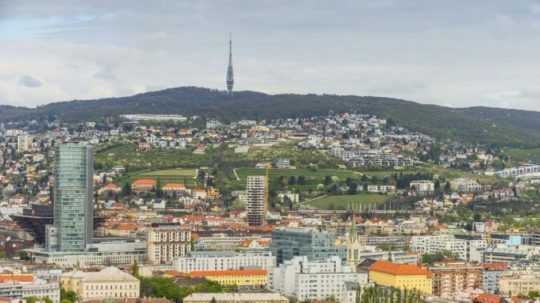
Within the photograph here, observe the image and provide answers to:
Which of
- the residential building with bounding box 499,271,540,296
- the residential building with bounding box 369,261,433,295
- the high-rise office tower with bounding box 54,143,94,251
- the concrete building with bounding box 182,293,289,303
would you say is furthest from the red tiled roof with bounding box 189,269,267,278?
the high-rise office tower with bounding box 54,143,94,251

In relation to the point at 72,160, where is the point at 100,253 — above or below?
below

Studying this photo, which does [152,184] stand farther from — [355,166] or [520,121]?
[520,121]

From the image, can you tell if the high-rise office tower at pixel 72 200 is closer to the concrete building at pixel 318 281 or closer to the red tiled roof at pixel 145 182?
the concrete building at pixel 318 281

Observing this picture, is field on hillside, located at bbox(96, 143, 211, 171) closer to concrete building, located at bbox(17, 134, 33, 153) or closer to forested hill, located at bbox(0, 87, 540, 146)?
concrete building, located at bbox(17, 134, 33, 153)

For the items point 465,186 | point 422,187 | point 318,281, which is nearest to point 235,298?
point 318,281

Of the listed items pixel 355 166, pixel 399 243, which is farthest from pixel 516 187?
pixel 399 243
